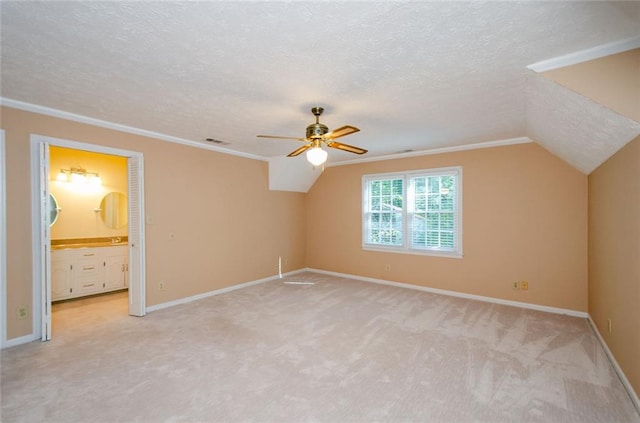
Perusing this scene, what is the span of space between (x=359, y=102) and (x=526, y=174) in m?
3.07

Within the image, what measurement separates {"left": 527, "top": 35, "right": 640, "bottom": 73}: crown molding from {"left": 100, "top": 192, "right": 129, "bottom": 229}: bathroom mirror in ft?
21.0

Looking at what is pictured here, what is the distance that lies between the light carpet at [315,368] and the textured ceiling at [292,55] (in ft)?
7.80

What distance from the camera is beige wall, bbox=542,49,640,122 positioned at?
1918mm

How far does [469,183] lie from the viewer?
15.8 ft

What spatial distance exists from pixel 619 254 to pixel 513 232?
1916mm

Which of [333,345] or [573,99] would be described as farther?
[333,345]

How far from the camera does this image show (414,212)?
17.7 feet

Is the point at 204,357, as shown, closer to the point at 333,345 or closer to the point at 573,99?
the point at 333,345

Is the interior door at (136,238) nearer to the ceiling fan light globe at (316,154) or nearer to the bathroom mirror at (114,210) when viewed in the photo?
the bathroom mirror at (114,210)

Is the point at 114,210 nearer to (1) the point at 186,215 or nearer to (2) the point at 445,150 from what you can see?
(1) the point at 186,215

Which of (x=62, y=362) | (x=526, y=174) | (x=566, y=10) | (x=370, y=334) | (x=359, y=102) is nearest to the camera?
(x=566, y=10)

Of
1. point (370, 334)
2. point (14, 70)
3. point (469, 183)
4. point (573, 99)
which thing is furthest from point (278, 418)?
point (469, 183)

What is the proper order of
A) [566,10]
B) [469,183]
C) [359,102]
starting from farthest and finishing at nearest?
[469,183] < [359,102] < [566,10]

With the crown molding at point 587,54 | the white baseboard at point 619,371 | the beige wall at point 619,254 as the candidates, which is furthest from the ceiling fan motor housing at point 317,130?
the white baseboard at point 619,371
